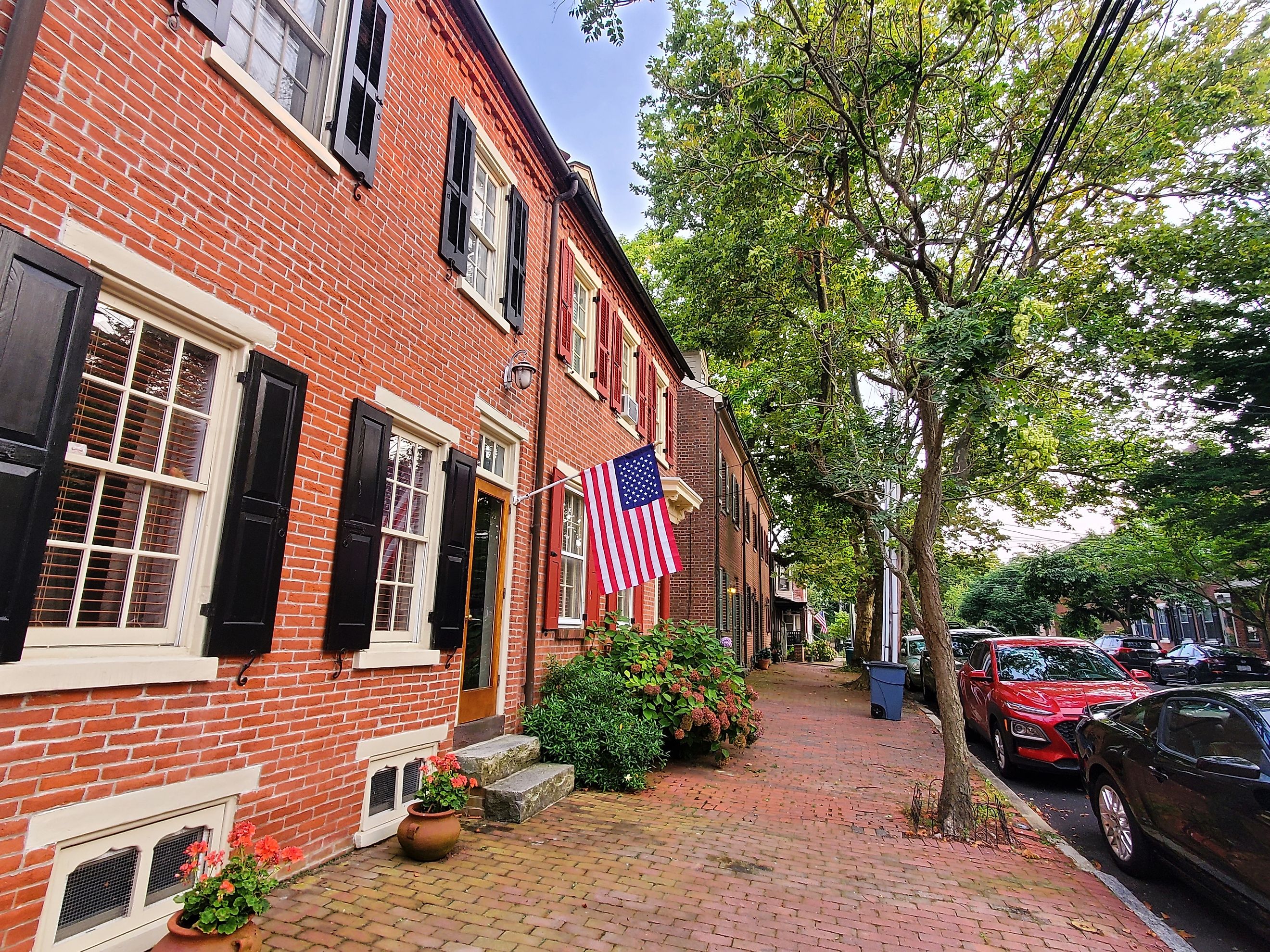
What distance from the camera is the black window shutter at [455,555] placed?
5.56m

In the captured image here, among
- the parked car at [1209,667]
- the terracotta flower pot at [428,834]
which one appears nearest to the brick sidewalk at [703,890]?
the terracotta flower pot at [428,834]

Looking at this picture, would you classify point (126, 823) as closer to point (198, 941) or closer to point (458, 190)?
point (198, 941)

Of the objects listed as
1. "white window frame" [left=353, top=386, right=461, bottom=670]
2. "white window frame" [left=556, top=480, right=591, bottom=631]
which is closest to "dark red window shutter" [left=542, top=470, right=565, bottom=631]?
"white window frame" [left=556, top=480, right=591, bottom=631]

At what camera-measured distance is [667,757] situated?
823 cm

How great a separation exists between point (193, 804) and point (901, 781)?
7471 mm

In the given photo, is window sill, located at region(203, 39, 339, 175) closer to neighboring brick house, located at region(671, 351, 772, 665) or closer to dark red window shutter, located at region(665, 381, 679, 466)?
dark red window shutter, located at region(665, 381, 679, 466)

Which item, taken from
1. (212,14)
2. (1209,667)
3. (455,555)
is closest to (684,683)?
(455,555)

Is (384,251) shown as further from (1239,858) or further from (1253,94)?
(1253,94)

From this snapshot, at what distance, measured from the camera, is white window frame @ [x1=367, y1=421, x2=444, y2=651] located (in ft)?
17.1

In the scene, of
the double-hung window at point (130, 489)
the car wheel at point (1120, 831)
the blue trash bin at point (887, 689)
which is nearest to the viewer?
the double-hung window at point (130, 489)

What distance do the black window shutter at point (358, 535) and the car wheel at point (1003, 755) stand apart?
7.97m

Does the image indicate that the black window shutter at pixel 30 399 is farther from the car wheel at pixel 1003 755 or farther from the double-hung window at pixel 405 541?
the car wheel at pixel 1003 755

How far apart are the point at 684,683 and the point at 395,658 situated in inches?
165

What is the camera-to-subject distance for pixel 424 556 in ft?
18.1
